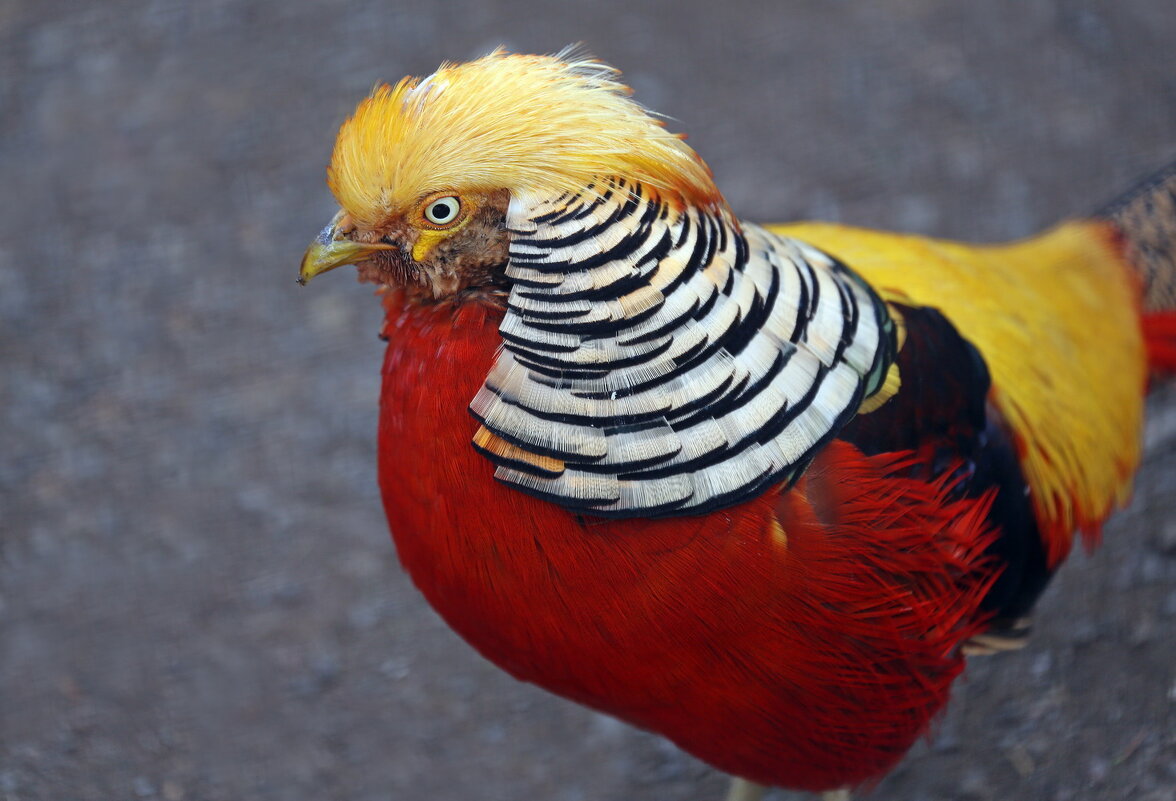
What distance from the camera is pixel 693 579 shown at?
1.91m

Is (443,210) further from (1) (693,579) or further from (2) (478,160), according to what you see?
(1) (693,579)

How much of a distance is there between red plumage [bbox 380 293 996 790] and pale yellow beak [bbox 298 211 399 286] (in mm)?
151

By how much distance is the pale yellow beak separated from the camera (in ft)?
6.06

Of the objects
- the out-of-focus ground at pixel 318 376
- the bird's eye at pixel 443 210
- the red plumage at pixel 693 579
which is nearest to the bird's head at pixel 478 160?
the bird's eye at pixel 443 210

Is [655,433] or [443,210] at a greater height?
[443,210]

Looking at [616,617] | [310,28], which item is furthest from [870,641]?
[310,28]

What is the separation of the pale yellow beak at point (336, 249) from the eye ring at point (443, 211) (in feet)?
0.32

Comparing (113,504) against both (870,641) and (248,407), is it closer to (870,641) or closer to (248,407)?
(248,407)


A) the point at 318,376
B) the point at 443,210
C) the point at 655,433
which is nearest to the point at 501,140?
the point at 443,210

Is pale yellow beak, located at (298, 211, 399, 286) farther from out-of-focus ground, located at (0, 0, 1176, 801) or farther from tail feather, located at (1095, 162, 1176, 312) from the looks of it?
tail feather, located at (1095, 162, 1176, 312)

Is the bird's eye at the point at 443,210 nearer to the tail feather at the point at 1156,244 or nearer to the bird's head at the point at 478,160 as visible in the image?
the bird's head at the point at 478,160

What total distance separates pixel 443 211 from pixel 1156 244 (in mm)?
2104

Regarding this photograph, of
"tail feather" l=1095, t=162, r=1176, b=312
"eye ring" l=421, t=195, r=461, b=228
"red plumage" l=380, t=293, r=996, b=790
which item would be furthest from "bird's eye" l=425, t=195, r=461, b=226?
"tail feather" l=1095, t=162, r=1176, b=312

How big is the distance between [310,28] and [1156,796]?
187 inches
